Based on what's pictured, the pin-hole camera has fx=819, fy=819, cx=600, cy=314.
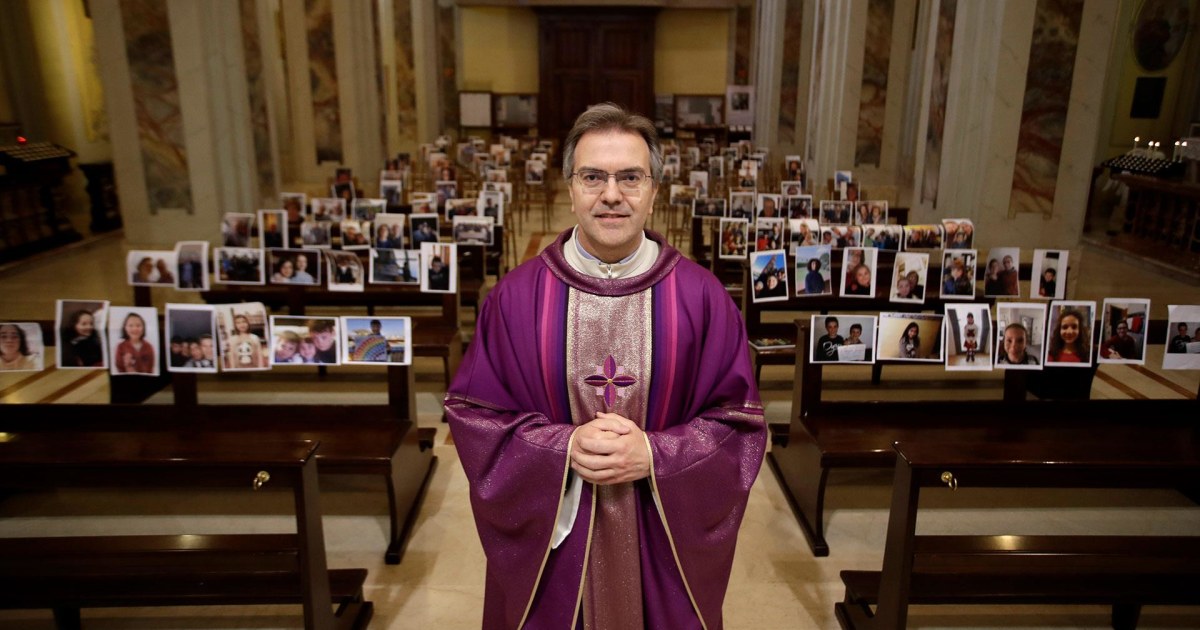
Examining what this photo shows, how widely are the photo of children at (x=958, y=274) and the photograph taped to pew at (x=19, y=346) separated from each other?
5265 mm

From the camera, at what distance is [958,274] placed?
219 inches

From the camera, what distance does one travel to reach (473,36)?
81.4 ft

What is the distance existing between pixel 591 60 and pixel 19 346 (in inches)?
856

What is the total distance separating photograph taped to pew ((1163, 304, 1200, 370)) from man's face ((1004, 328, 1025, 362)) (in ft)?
2.14

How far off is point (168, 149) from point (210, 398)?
14.2ft

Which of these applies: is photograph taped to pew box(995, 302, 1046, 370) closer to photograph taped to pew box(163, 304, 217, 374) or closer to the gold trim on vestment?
the gold trim on vestment

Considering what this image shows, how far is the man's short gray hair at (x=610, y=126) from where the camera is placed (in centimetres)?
202

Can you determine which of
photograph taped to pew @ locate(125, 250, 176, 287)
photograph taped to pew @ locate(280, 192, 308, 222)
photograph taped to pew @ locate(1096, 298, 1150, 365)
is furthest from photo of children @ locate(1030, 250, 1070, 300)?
photograph taped to pew @ locate(280, 192, 308, 222)

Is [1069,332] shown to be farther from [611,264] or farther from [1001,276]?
[611,264]

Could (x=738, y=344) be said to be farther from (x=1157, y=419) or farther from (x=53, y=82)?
(x=53, y=82)

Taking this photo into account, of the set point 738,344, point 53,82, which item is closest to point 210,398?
point 738,344

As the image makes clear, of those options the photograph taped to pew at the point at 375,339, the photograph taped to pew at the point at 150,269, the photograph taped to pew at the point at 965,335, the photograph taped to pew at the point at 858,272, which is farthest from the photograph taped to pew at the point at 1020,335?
the photograph taped to pew at the point at 150,269

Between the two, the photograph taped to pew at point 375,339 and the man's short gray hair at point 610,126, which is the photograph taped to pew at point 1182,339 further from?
the photograph taped to pew at point 375,339

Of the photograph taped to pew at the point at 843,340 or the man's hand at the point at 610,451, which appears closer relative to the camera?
the man's hand at the point at 610,451
